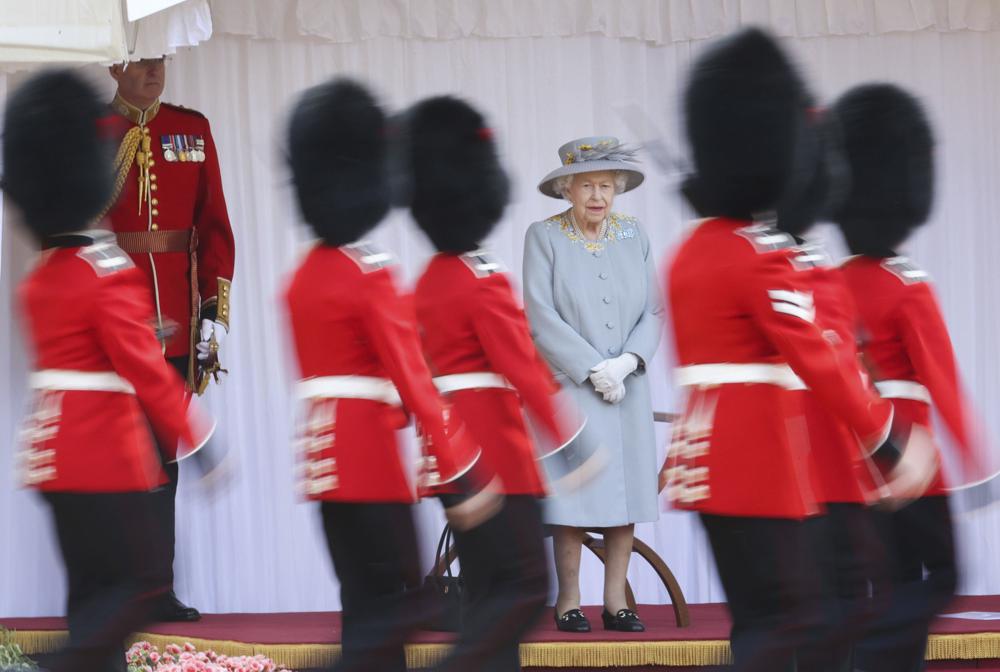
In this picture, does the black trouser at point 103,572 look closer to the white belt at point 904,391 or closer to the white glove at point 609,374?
the white belt at point 904,391

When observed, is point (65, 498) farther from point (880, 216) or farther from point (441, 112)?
point (880, 216)

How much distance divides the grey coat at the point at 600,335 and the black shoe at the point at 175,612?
1.39 meters

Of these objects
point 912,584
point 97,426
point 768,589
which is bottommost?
point 912,584

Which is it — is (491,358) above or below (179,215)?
below

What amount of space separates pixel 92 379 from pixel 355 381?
1.90ft

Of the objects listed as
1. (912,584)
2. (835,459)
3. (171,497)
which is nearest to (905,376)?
(835,459)

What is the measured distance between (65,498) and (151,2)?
5.22 ft

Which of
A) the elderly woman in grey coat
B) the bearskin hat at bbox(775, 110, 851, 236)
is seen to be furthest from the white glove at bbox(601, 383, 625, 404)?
the bearskin hat at bbox(775, 110, 851, 236)

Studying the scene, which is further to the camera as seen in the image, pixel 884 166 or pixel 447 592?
pixel 447 592

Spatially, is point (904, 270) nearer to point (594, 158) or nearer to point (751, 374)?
point (751, 374)

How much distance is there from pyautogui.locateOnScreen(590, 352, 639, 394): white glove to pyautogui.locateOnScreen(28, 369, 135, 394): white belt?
6.80 feet

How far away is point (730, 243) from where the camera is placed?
351 cm

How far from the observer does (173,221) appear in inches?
232

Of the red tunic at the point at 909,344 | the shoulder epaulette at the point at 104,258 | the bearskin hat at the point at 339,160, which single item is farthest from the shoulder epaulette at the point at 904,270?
the shoulder epaulette at the point at 104,258
